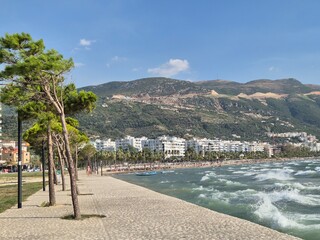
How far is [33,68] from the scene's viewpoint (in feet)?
47.3

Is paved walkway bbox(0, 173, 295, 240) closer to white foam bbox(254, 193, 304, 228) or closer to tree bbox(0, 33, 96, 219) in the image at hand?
tree bbox(0, 33, 96, 219)

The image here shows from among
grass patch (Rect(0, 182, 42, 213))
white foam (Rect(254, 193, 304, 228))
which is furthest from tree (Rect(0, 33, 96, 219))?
white foam (Rect(254, 193, 304, 228))

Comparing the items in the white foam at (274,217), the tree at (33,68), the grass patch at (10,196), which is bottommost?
the white foam at (274,217)

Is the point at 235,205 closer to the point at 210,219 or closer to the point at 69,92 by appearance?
the point at 210,219

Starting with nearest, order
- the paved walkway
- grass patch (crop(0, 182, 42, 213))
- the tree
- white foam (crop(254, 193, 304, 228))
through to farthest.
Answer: the paved walkway < the tree < white foam (crop(254, 193, 304, 228)) < grass patch (crop(0, 182, 42, 213))

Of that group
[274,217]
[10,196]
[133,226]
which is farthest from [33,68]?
[10,196]

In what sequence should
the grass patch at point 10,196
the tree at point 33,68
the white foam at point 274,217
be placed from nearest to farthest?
the tree at point 33,68 < the white foam at point 274,217 < the grass patch at point 10,196

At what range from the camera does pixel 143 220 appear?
15391 mm

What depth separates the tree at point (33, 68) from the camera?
1454cm

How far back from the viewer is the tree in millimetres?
14539

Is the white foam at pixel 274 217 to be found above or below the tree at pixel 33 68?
below

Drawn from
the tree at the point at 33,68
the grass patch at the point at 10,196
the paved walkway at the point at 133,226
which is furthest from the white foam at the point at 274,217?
the grass patch at the point at 10,196

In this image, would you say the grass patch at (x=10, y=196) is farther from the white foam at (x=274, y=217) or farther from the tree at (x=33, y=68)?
the white foam at (x=274, y=217)

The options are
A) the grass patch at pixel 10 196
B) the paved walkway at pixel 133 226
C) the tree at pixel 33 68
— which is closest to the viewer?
the paved walkway at pixel 133 226
